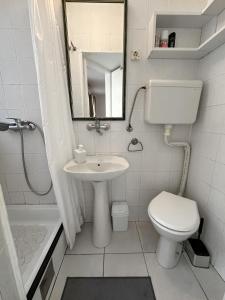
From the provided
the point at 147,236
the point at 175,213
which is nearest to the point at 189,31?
the point at 175,213

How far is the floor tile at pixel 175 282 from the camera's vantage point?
104 cm

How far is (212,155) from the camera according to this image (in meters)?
1.22

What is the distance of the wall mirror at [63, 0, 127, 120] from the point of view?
4.10 ft

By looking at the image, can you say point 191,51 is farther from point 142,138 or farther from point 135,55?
point 142,138

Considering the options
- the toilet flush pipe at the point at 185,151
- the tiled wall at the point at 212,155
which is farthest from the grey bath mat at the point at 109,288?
the toilet flush pipe at the point at 185,151

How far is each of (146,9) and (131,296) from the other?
6.96 ft

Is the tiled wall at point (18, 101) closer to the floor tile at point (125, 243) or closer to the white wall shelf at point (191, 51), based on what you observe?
the floor tile at point (125, 243)

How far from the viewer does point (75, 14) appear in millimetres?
1250

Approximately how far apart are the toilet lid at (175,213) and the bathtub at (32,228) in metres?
0.82

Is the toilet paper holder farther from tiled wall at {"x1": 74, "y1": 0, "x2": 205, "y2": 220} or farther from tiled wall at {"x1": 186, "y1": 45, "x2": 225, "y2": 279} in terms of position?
tiled wall at {"x1": 186, "y1": 45, "x2": 225, "y2": 279}

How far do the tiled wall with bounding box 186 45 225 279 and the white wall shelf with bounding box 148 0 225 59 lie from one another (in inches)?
4.4

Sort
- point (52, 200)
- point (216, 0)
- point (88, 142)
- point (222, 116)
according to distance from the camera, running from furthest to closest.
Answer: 1. point (52, 200)
2. point (88, 142)
3. point (222, 116)
4. point (216, 0)

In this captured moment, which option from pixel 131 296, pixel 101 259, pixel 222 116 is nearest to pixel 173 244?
pixel 131 296

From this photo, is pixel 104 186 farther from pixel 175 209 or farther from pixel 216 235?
pixel 216 235
